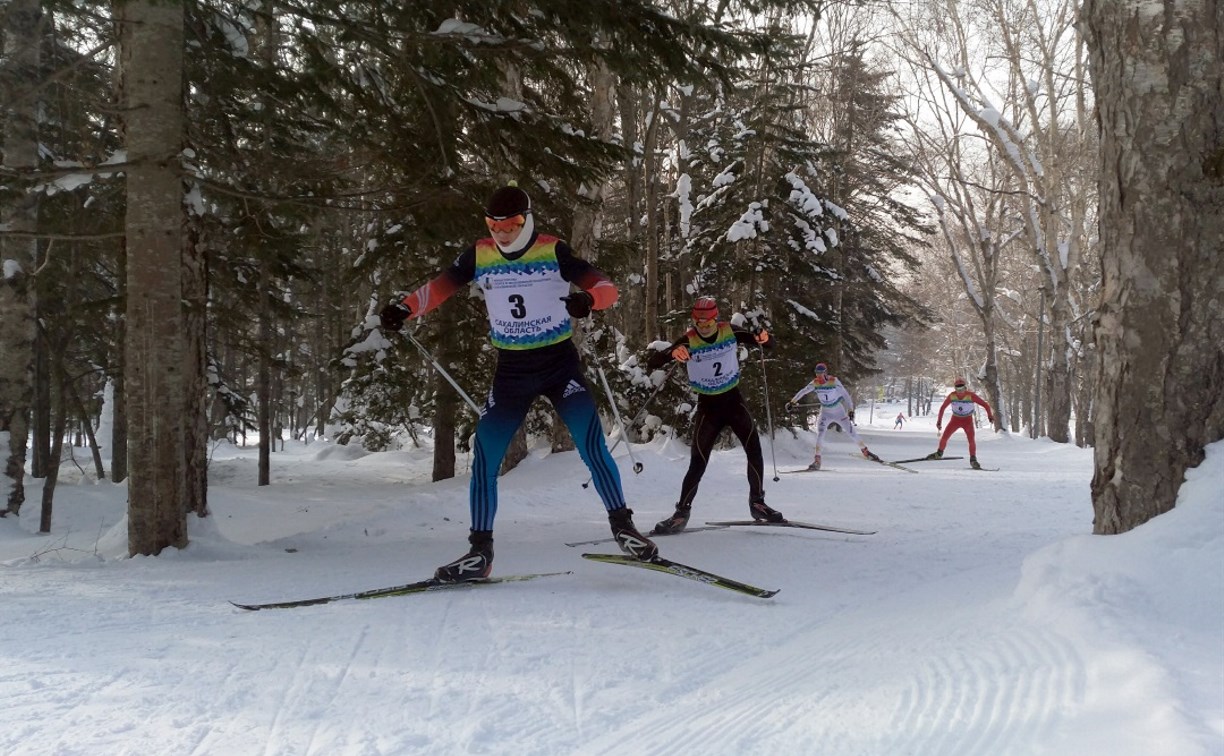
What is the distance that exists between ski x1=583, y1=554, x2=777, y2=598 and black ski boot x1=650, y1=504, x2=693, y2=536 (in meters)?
1.87

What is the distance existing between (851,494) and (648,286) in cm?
764

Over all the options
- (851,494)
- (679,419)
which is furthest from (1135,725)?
(679,419)

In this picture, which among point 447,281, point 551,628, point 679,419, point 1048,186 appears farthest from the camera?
point 1048,186

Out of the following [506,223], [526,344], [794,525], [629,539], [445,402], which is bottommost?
[794,525]

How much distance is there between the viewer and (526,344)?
4.41 m

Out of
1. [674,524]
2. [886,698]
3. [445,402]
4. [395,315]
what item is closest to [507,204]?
[395,315]

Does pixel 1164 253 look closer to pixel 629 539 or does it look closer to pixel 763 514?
pixel 629 539

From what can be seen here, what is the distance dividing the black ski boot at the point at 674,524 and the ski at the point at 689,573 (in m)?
1.87

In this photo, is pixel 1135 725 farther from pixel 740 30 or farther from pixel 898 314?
pixel 898 314

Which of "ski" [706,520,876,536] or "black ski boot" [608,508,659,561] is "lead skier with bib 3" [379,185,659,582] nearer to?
"black ski boot" [608,508,659,561]

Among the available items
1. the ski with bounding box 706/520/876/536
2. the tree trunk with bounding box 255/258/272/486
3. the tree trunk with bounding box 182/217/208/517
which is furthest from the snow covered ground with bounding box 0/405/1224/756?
the tree trunk with bounding box 255/258/272/486

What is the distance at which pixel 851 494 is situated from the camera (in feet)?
31.8

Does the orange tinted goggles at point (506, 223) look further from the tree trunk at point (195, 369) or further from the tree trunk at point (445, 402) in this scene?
the tree trunk at point (445, 402)

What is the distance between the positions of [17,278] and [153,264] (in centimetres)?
603
